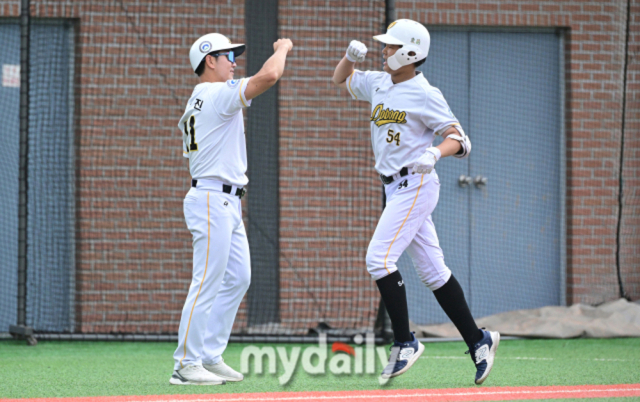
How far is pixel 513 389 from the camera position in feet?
15.0

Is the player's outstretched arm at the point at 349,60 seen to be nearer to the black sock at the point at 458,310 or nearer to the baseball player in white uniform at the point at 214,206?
the baseball player in white uniform at the point at 214,206

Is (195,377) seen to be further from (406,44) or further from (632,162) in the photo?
(632,162)

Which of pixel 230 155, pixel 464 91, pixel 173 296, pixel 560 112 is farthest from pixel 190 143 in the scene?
pixel 560 112

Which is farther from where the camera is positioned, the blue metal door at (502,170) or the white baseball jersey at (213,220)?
the blue metal door at (502,170)

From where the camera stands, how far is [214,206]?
4723 millimetres

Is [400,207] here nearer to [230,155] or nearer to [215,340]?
[230,155]

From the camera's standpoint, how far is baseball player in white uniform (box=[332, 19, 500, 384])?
15.2 ft

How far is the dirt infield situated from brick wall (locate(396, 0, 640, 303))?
14.2ft

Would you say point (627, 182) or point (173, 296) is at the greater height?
point (627, 182)

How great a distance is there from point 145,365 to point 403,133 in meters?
2.63

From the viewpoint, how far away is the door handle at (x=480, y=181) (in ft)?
28.8

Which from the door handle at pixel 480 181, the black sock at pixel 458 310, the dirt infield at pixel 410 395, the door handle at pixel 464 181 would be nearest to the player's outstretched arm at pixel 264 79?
the black sock at pixel 458 310

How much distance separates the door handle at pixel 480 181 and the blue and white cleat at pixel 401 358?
443 centimetres

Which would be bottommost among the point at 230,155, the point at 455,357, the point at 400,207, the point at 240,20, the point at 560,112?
the point at 455,357
